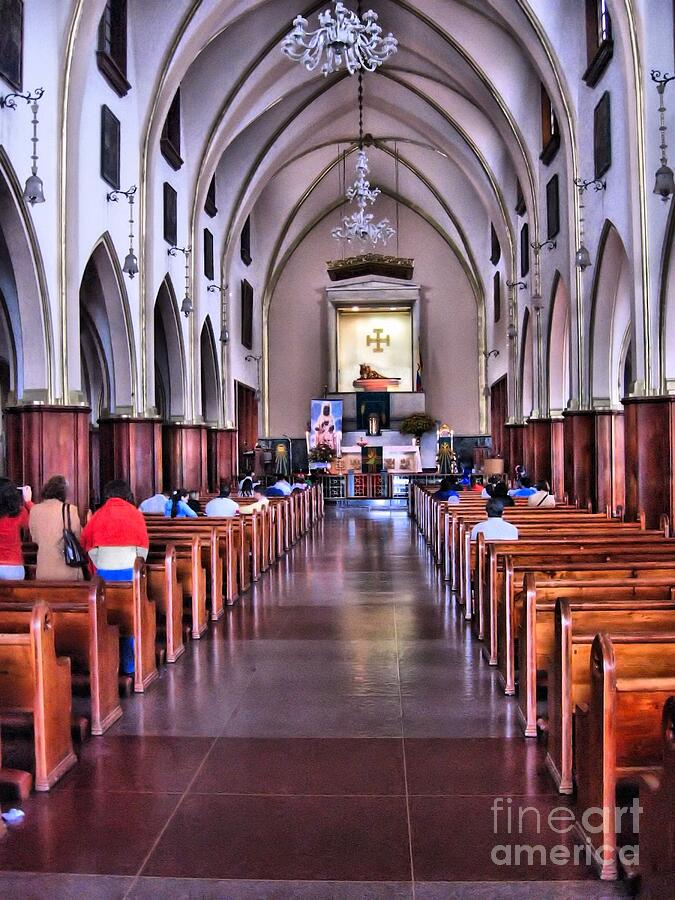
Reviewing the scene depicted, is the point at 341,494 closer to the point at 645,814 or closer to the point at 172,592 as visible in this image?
the point at 172,592

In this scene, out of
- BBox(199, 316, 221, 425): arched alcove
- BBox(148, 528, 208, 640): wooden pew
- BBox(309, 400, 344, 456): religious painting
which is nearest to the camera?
BBox(148, 528, 208, 640): wooden pew

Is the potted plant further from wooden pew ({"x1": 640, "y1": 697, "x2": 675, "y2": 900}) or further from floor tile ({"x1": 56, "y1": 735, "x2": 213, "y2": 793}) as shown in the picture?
wooden pew ({"x1": 640, "y1": 697, "x2": 675, "y2": 900})

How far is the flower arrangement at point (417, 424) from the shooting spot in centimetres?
2853

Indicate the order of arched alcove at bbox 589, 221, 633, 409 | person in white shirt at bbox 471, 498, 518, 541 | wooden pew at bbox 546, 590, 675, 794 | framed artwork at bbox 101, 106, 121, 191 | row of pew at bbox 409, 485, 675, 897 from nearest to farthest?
1. row of pew at bbox 409, 485, 675, 897
2. wooden pew at bbox 546, 590, 675, 794
3. person in white shirt at bbox 471, 498, 518, 541
4. framed artwork at bbox 101, 106, 121, 191
5. arched alcove at bbox 589, 221, 633, 409

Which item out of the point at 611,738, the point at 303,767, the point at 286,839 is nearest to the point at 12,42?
the point at 303,767

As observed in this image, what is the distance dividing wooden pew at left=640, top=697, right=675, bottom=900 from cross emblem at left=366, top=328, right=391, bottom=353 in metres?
27.1

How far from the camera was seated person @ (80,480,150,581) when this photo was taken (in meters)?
6.46

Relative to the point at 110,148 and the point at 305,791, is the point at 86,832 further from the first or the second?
the point at 110,148

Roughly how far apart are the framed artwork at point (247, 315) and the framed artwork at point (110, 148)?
39.1 ft

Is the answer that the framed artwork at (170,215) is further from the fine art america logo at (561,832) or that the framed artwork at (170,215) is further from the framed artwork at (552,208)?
the fine art america logo at (561,832)

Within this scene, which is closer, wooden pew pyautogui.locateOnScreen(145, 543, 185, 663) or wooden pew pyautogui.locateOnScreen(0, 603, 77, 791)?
wooden pew pyautogui.locateOnScreen(0, 603, 77, 791)

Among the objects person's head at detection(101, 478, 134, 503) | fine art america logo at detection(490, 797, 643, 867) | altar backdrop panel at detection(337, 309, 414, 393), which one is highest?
altar backdrop panel at detection(337, 309, 414, 393)

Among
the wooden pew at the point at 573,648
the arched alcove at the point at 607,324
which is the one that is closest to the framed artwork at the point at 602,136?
the arched alcove at the point at 607,324

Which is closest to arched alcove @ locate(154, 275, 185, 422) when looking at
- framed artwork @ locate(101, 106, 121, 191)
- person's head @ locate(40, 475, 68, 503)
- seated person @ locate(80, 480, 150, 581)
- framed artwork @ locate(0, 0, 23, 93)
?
framed artwork @ locate(101, 106, 121, 191)
